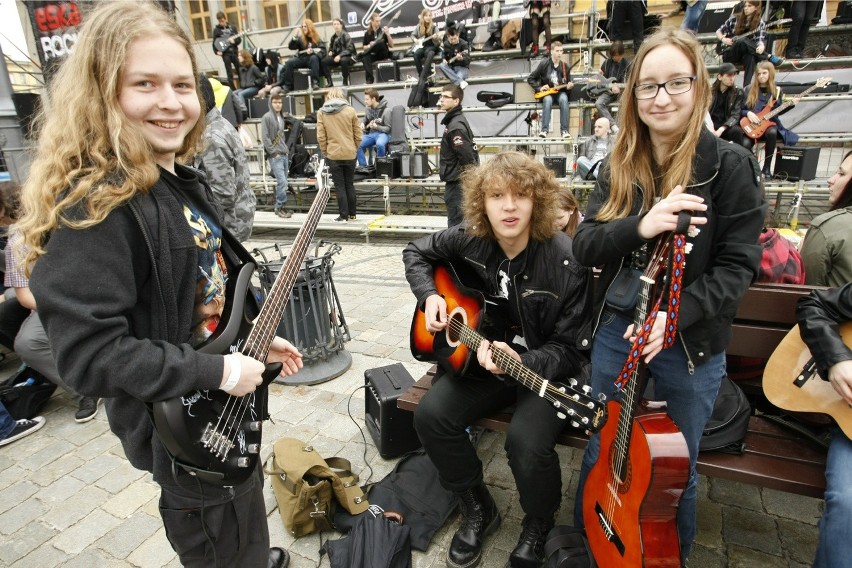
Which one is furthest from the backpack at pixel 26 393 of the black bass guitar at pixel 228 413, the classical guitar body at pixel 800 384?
the classical guitar body at pixel 800 384

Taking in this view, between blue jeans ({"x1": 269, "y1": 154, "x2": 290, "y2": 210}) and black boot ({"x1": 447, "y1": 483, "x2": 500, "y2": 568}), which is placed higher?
blue jeans ({"x1": 269, "y1": 154, "x2": 290, "y2": 210})

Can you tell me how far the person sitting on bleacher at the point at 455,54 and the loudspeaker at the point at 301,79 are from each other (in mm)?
4321

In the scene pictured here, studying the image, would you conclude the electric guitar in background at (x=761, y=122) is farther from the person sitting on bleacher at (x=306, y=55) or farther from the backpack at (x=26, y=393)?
the person sitting on bleacher at (x=306, y=55)

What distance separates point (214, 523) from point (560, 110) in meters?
9.90

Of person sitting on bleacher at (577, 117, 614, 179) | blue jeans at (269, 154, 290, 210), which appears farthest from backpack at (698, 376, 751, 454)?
blue jeans at (269, 154, 290, 210)

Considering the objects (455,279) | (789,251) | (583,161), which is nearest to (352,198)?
(583,161)

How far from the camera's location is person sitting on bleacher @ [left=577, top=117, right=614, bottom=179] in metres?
7.99

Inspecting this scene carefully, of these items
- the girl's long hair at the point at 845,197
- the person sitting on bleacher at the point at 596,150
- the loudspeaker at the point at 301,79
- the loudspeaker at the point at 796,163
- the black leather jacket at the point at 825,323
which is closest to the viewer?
the black leather jacket at the point at 825,323

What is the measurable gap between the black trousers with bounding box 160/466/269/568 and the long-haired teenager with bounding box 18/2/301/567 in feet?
0.44

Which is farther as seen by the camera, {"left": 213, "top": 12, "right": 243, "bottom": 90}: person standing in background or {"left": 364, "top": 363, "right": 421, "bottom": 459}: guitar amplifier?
{"left": 213, "top": 12, "right": 243, "bottom": 90}: person standing in background

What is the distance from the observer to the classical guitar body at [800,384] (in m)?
1.85

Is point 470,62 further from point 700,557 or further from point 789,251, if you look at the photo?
point 700,557

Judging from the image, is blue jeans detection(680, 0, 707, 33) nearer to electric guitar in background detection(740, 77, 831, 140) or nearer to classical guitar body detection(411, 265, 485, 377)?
electric guitar in background detection(740, 77, 831, 140)

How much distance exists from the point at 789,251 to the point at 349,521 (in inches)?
102
